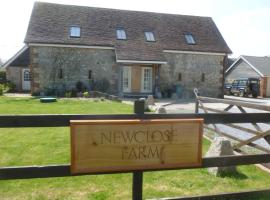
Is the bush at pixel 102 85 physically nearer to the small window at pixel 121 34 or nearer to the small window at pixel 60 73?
the small window at pixel 60 73

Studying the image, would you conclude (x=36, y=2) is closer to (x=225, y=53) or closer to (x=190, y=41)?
(x=190, y=41)

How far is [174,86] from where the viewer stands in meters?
26.8

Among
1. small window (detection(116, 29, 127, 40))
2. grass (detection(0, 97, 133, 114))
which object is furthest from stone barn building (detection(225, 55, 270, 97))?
grass (detection(0, 97, 133, 114))

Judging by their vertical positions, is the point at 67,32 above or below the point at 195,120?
above

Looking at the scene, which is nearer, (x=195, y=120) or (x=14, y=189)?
(x=195, y=120)

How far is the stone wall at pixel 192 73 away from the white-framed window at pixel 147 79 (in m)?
0.96

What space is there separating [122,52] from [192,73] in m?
6.95

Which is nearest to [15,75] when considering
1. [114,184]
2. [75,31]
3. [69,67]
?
[69,67]

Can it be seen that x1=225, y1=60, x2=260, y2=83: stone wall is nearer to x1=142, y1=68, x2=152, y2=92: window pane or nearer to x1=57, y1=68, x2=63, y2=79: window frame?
x1=142, y1=68, x2=152, y2=92: window pane

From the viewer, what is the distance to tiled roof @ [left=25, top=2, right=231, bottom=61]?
80.0 feet

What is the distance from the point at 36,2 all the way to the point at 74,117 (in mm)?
25569

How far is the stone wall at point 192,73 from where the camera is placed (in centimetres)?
2662

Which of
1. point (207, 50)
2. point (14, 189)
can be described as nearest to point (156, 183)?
point (14, 189)

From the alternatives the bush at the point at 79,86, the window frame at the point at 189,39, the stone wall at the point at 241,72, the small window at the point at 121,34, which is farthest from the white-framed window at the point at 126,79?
the stone wall at the point at 241,72
